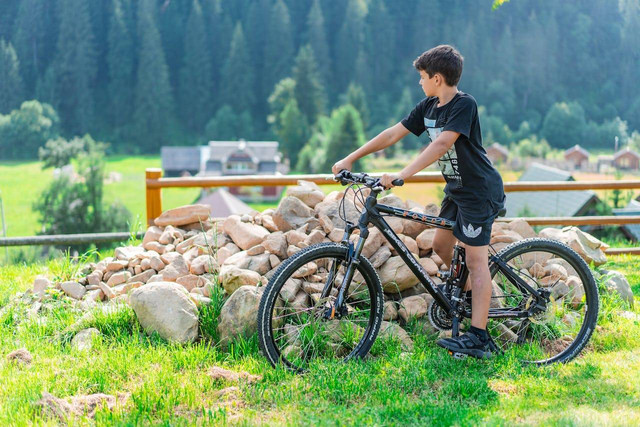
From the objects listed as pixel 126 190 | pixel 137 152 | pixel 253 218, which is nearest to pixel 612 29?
pixel 126 190

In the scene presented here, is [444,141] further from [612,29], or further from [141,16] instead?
[141,16]

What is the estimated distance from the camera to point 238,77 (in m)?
69.4

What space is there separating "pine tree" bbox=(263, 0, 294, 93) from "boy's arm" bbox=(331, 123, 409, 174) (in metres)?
67.1

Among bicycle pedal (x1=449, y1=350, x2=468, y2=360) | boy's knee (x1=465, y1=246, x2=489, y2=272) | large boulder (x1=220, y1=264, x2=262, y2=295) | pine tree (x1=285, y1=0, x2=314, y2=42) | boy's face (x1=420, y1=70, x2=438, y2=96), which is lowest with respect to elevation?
bicycle pedal (x1=449, y1=350, x2=468, y2=360)

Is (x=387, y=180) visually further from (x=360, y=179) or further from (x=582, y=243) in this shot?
(x=582, y=243)

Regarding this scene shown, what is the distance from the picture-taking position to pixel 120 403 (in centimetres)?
323

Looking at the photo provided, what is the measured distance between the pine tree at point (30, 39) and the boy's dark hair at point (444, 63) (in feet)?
125

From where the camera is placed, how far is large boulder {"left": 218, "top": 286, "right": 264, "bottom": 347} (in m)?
3.97

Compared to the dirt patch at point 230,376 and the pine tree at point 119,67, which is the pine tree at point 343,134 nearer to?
the pine tree at point 119,67

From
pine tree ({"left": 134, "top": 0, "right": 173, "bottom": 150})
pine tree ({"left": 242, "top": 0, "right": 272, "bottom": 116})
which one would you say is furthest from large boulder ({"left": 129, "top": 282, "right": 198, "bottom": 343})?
pine tree ({"left": 242, "top": 0, "right": 272, "bottom": 116})

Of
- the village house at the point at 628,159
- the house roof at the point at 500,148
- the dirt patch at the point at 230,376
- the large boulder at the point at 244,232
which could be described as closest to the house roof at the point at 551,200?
the village house at the point at 628,159

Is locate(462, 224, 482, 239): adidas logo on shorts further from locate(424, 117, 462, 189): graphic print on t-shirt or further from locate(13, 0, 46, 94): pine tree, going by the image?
locate(13, 0, 46, 94): pine tree

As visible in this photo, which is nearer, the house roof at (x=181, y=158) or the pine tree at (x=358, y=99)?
the house roof at (x=181, y=158)

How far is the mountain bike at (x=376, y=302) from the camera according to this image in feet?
11.7
